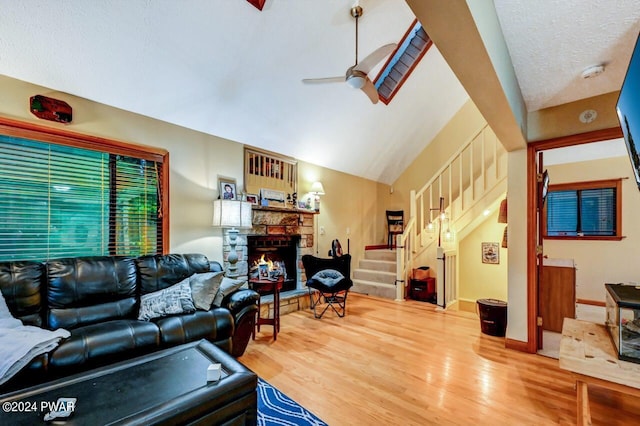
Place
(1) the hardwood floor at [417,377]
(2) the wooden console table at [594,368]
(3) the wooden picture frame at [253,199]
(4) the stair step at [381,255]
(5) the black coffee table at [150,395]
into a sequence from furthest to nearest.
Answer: (4) the stair step at [381,255]
(3) the wooden picture frame at [253,199]
(1) the hardwood floor at [417,377]
(2) the wooden console table at [594,368]
(5) the black coffee table at [150,395]

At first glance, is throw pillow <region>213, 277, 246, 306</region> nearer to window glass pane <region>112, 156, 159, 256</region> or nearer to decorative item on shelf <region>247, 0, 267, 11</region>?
window glass pane <region>112, 156, 159, 256</region>

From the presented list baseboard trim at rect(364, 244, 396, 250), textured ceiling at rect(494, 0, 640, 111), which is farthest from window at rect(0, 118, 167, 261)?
baseboard trim at rect(364, 244, 396, 250)

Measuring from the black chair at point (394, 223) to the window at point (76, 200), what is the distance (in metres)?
4.81

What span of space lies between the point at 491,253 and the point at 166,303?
5261 mm

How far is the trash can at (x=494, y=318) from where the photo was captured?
3.08 meters

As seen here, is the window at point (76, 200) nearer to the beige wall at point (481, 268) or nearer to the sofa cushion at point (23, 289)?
the sofa cushion at point (23, 289)

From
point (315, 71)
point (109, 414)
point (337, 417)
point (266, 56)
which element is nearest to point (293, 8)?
point (266, 56)

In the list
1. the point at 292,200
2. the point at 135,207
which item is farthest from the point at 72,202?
the point at 292,200

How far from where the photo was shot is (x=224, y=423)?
133cm

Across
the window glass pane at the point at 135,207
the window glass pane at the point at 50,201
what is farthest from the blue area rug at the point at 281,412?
the window glass pane at the point at 50,201

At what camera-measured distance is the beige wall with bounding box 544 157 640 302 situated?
4.36 metres

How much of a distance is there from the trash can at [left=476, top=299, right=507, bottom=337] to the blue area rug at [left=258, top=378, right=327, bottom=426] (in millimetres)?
2397

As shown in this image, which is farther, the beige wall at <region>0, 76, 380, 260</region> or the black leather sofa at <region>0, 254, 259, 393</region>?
the beige wall at <region>0, 76, 380, 260</region>

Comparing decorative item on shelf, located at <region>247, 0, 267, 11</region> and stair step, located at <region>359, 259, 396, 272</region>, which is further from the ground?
decorative item on shelf, located at <region>247, 0, 267, 11</region>
